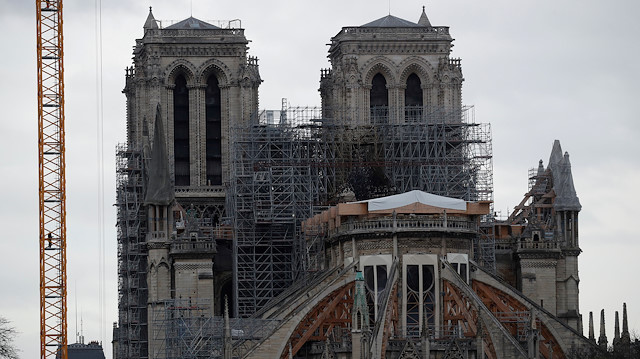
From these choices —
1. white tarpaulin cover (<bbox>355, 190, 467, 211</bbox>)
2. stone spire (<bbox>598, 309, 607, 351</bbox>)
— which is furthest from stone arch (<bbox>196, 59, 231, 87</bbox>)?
stone spire (<bbox>598, 309, 607, 351</bbox>)

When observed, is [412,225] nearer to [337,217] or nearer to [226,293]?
[337,217]

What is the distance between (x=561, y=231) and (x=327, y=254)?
19.0 metres

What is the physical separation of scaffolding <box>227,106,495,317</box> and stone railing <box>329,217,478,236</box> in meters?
15.1

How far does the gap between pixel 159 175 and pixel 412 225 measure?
24.5 meters

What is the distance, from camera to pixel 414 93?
162m

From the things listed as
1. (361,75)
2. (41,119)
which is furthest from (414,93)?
(41,119)

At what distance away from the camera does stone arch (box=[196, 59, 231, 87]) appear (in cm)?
16325

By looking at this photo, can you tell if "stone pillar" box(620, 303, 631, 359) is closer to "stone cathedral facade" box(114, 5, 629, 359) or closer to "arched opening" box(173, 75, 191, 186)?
"stone cathedral facade" box(114, 5, 629, 359)

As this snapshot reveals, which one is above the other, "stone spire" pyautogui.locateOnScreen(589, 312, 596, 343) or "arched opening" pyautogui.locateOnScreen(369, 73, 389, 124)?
"arched opening" pyautogui.locateOnScreen(369, 73, 389, 124)

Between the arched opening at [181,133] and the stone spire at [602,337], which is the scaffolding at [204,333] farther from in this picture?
the arched opening at [181,133]

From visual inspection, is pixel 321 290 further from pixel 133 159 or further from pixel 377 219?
pixel 133 159

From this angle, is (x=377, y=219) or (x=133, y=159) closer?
(x=377, y=219)

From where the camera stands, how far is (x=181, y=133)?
541 feet

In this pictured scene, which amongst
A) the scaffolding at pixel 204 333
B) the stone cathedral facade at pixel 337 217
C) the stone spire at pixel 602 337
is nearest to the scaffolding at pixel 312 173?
the stone cathedral facade at pixel 337 217
